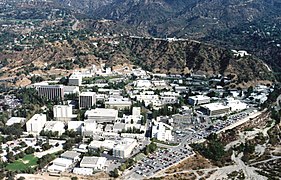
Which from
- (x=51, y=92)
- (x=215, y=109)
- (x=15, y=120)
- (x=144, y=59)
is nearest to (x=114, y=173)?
(x=15, y=120)

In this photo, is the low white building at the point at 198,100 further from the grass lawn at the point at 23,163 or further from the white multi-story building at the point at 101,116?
the grass lawn at the point at 23,163

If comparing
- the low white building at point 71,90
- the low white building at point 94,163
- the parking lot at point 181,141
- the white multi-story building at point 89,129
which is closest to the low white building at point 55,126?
the white multi-story building at point 89,129

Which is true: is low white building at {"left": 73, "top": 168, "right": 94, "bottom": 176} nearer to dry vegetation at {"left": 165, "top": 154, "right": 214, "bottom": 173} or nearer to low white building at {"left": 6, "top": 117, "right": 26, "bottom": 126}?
dry vegetation at {"left": 165, "top": 154, "right": 214, "bottom": 173}

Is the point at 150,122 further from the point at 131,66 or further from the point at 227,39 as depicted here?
the point at 227,39

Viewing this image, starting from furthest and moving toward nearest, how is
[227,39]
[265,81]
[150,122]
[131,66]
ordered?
[227,39], [131,66], [265,81], [150,122]

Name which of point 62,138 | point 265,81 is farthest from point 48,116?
point 265,81

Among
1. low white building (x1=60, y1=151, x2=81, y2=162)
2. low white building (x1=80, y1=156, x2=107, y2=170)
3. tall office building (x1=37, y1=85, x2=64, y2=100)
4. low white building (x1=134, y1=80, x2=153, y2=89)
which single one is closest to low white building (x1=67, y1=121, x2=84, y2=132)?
low white building (x1=60, y1=151, x2=81, y2=162)
